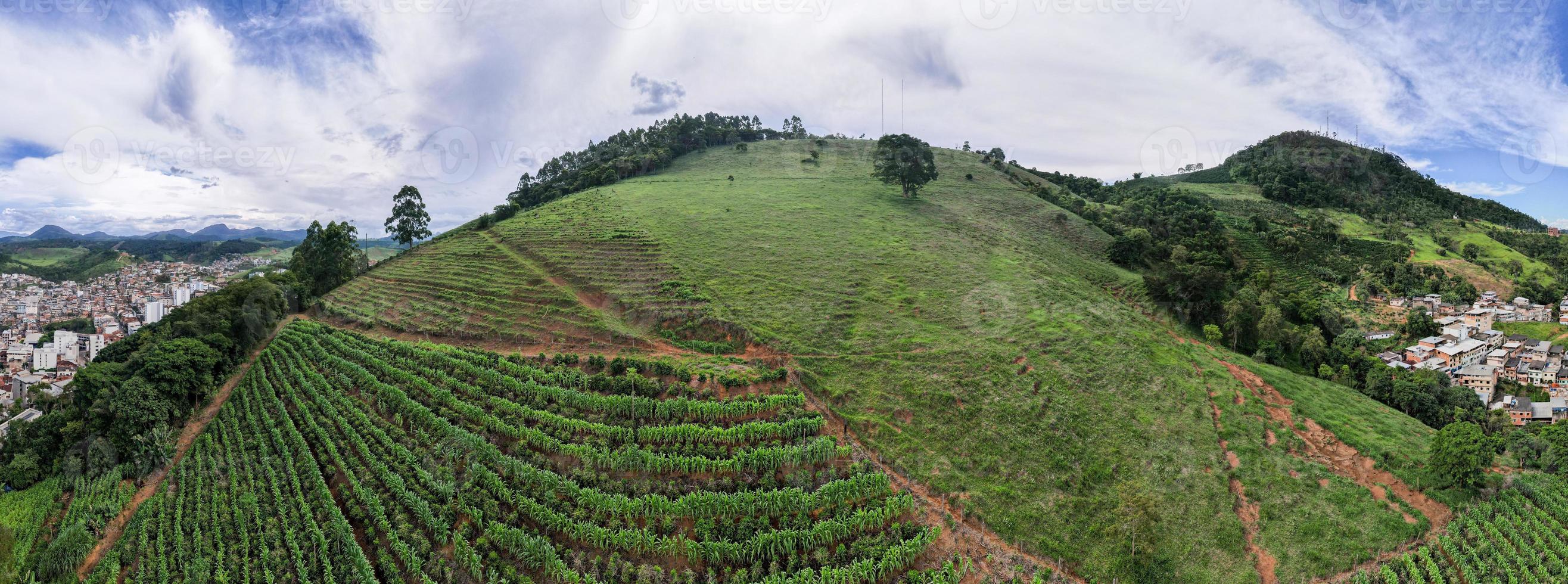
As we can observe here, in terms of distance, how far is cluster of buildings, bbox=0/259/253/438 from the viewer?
172 ft

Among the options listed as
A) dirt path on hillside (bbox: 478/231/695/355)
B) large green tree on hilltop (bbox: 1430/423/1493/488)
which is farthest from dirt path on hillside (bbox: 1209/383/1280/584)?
dirt path on hillside (bbox: 478/231/695/355)

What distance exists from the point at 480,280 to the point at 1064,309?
134 ft

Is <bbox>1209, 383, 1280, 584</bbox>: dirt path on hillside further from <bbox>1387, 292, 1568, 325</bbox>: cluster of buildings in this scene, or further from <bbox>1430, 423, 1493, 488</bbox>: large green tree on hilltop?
<bbox>1387, 292, 1568, 325</bbox>: cluster of buildings

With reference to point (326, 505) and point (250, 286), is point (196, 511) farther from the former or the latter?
point (250, 286)

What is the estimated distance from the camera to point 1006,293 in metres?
38.9

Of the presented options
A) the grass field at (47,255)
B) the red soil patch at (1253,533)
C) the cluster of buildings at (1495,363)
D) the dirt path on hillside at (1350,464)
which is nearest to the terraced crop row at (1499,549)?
the dirt path on hillside at (1350,464)

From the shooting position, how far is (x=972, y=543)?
19641 millimetres

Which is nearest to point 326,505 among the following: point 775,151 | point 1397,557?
point 1397,557

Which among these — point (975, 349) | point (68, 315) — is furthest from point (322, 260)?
point (68, 315)

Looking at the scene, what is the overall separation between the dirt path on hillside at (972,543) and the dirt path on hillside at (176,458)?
32.4 metres

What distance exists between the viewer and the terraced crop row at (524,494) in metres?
18.6

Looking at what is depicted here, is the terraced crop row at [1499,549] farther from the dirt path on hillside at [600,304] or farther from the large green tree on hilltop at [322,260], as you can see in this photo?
the large green tree on hilltop at [322,260]

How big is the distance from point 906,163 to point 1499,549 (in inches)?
2038

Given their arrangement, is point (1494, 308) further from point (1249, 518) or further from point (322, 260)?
point (322, 260)
